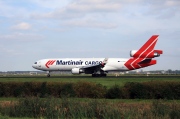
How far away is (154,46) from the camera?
228ft

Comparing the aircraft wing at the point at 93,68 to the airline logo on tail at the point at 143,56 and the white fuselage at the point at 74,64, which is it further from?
the airline logo on tail at the point at 143,56

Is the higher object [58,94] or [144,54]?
[144,54]

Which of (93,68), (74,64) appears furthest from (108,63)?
(74,64)

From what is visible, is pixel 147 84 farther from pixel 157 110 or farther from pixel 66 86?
pixel 157 110

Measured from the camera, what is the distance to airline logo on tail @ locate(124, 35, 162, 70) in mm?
67438

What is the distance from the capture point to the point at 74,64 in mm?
72562

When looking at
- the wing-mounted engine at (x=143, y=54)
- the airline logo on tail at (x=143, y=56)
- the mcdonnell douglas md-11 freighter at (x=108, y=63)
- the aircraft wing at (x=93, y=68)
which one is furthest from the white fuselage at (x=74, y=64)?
the aircraft wing at (x=93, y=68)

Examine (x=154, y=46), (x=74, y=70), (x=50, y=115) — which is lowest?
(x=50, y=115)

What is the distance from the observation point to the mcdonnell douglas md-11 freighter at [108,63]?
221ft

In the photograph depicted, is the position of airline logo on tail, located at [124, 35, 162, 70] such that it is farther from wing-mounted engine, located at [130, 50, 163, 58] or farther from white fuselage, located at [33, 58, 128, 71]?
white fuselage, located at [33, 58, 128, 71]

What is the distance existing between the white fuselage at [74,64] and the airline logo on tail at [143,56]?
1.67m

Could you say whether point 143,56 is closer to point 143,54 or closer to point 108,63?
point 143,54

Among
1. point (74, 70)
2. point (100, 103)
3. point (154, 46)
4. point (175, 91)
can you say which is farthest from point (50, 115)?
point (154, 46)

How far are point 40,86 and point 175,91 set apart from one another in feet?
38.4
